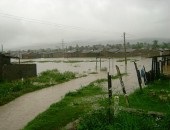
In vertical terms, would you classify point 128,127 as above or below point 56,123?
above

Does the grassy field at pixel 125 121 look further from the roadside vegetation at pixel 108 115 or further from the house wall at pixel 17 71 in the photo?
the house wall at pixel 17 71

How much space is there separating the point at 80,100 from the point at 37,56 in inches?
4320

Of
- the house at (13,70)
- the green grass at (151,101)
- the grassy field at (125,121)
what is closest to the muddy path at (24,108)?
the grassy field at (125,121)

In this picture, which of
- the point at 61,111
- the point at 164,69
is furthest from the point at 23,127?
the point at 164,69

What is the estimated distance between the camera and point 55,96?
67.5 feet

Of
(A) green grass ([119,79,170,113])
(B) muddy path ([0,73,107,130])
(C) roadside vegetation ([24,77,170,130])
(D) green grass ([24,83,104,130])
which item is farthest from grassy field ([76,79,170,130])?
(B) muddy path ([0,73,107,130])

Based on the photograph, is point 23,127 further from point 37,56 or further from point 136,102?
point 37,56

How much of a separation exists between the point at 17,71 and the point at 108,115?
1989 cm

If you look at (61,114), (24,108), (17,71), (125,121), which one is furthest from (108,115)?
(17,71)

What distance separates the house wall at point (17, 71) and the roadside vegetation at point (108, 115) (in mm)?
9495

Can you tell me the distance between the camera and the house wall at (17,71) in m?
26.7

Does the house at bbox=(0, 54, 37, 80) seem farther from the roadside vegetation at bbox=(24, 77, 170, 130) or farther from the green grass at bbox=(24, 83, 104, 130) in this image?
the green grass at bbox=(24, 83, 104, 130)

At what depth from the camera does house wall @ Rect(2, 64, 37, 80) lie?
26734 mm

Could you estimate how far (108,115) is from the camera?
1029cm
